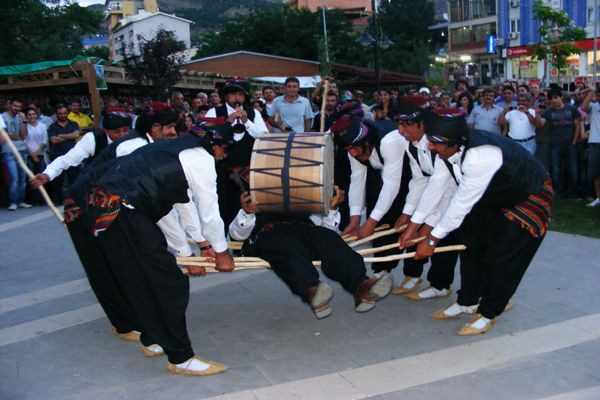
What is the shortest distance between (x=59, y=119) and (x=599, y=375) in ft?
33.4

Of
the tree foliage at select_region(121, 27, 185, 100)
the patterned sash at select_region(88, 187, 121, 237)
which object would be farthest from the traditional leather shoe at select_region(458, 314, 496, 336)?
the tree foliage at select_region(121, 27, 185, 100)

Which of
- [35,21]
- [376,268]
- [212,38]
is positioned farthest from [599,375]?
[212,38]

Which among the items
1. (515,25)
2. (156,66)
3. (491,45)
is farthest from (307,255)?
(515,25)

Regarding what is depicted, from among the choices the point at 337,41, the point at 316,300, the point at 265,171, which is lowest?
the point at 316,300

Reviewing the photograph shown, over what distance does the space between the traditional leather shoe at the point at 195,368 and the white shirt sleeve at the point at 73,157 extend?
1978 mm

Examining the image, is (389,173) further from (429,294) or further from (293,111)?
(293,111)

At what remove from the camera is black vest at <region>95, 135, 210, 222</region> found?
408cm

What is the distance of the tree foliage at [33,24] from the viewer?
2411 cm

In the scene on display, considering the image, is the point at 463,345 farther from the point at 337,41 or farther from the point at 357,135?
the point at 337,41

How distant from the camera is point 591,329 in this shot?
4879 millimetres

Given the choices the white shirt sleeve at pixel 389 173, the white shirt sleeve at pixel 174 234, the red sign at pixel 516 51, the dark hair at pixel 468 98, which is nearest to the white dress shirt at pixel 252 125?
the white shirt sleeve at pixel 389 173

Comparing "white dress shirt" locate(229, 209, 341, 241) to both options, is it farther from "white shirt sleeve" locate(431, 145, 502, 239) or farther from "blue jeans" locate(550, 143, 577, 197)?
"blue jeans" locate(550, 143, 577, 197)

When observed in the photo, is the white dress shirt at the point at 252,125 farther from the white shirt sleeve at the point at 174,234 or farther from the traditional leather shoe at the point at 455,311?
the traditional leather shoe at the point at 455,311

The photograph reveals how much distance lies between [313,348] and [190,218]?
1323mm
